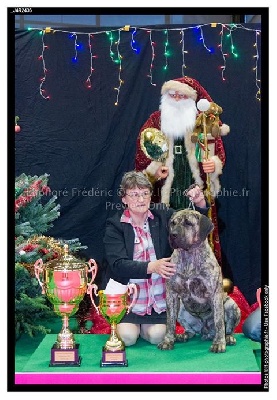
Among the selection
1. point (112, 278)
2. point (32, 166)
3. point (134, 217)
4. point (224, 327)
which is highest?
point (32, 166)

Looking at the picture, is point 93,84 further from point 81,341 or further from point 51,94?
point 81,341

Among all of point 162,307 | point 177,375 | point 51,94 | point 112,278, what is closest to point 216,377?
point 177,375

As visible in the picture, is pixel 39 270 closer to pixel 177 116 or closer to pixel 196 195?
pixel 196 195

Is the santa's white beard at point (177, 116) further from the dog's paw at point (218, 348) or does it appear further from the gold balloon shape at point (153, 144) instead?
the dog's paw at point (218, 348)

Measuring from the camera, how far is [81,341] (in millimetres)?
3639

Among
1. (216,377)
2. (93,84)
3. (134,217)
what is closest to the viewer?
(216,377)

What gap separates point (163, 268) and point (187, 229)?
0.25 metres

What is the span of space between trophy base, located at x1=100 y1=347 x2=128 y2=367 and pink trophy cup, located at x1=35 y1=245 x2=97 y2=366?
146 mm

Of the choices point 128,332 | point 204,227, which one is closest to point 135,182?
point 204,227

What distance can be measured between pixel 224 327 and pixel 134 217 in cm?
77

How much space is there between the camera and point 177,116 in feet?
12.4

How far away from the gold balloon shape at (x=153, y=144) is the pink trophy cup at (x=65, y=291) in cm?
77

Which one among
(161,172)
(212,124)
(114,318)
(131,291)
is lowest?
(114,318)

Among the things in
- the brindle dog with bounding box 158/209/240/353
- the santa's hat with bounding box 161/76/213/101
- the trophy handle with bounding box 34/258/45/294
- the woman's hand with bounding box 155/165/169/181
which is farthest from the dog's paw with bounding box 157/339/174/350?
the santa's hat with bounding box 161/76/213/101
